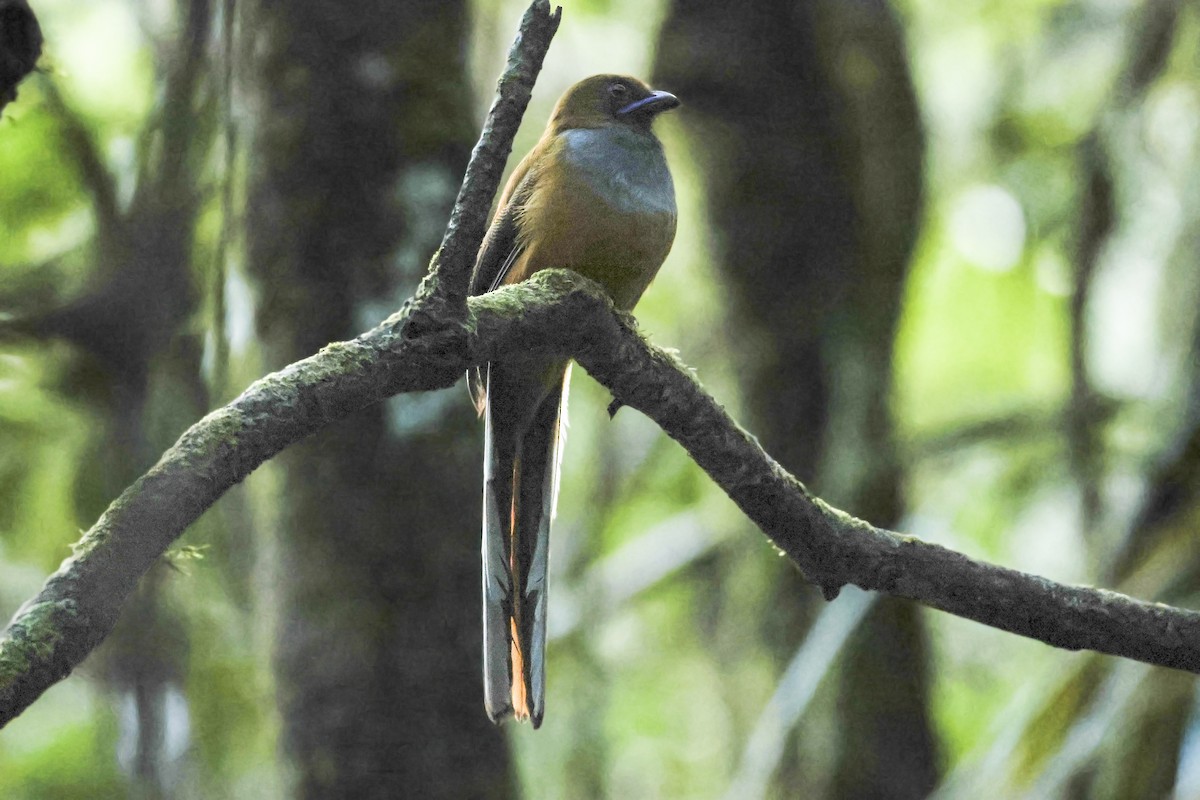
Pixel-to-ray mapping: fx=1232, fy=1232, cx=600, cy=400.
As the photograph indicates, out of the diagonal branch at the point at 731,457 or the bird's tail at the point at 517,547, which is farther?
the bird's tail at the point at 517,547

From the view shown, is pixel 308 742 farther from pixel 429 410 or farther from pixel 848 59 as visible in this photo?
pixel 848 59

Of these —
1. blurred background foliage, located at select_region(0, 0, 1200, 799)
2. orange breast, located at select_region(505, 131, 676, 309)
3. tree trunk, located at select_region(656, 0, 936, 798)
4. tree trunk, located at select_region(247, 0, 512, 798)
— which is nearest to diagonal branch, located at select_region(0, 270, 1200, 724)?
orange breast, located at select_region(505, 131, 676, 309)

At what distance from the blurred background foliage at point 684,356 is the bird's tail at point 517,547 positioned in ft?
2.28

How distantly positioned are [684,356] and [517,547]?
3743 mm

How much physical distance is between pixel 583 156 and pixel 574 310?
1057 millimetres

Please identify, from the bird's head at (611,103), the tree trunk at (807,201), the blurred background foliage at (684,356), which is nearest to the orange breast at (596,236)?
the bird's head at (611,103)

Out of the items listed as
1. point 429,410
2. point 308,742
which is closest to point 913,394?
point 429,410

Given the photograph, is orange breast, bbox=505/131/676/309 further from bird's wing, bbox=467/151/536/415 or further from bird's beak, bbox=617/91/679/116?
bird's beak, bbox=617/91/679/116

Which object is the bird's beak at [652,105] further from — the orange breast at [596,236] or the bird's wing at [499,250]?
the orange breast at [596,236]

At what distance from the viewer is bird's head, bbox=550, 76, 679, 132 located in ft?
11.6

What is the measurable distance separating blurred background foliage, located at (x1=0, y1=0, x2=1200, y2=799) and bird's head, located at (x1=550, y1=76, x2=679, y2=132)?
2.21 ft

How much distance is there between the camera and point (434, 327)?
5.95 feet

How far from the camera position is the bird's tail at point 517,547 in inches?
104

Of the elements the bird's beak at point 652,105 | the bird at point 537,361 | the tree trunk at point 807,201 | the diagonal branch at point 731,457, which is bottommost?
the diagonal branch at point 731,457
